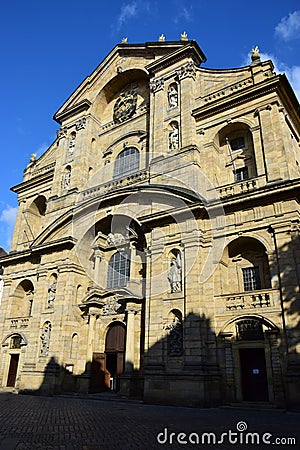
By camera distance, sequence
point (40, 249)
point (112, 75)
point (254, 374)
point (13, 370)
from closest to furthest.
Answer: point (254, 374)
point (40, 249)
point (13, 370)
point (112, 75)

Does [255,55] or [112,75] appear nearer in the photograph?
[255,55]

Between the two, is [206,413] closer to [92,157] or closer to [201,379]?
[201,379]

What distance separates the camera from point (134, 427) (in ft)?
30.1

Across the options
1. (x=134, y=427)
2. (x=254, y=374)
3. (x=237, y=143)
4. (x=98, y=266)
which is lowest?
(x=134, y=427)

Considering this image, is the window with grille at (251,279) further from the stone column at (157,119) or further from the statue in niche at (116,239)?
the stone column at (157,119)

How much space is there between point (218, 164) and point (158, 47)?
29.9 ft

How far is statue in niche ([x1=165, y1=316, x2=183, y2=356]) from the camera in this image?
14.6 m

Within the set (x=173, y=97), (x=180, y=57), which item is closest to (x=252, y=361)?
(x=173, y=97)

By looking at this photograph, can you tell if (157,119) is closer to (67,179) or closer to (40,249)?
(67,179)

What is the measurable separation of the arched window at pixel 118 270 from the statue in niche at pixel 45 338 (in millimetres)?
3819

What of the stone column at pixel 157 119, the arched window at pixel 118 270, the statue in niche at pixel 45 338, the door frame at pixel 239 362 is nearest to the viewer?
the door frame at pixel 239 362

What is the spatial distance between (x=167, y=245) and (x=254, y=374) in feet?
20.6

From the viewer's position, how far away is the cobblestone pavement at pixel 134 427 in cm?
740

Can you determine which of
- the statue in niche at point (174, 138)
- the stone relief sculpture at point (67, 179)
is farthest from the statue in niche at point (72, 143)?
the statue in niche at point (174, 138)
